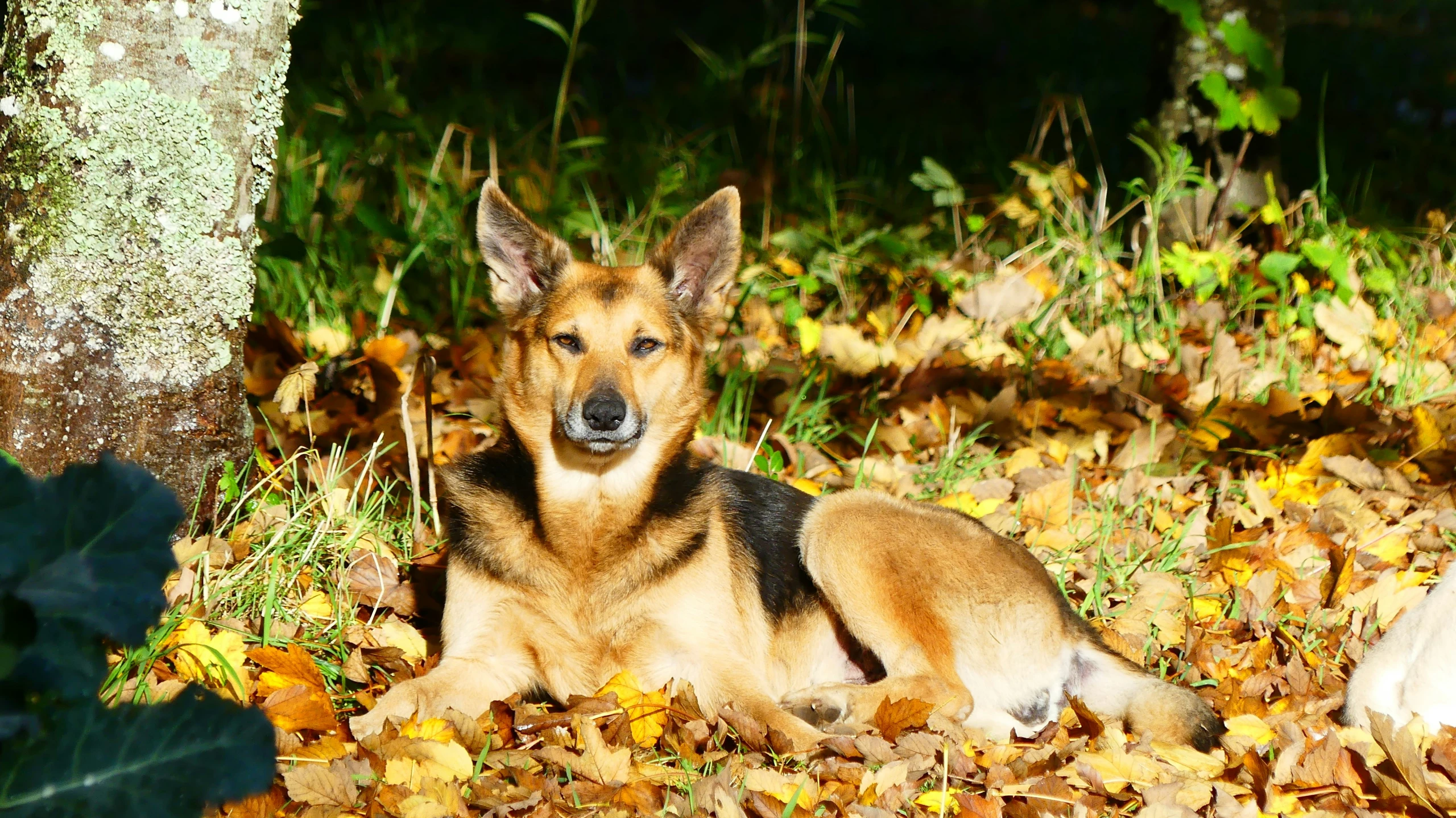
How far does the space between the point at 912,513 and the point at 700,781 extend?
54.2 inches

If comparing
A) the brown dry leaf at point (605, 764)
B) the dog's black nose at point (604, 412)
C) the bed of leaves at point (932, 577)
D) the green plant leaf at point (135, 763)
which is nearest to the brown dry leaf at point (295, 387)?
the bed of leaves at point (932, 577)

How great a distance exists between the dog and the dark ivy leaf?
9.40 feet

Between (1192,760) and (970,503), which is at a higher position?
(1192,760)

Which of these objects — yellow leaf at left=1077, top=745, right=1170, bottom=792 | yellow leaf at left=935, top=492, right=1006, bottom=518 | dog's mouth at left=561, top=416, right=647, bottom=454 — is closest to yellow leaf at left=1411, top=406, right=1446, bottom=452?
yellow leaf at left=935, top=492, right=1006, bottom=518

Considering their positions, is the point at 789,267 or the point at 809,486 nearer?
the point at 809,486

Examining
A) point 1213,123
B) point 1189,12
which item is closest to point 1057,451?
point 1213,123

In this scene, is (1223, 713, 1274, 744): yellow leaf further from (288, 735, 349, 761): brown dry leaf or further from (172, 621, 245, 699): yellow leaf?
(172, 621, 245, 699): yellow leaf

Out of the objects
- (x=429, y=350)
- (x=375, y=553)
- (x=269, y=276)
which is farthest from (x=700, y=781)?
(x=269, y=276)

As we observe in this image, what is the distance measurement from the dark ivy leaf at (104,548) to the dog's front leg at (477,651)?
1588 mm

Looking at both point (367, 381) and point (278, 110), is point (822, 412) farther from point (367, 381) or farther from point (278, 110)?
point (278, 110)

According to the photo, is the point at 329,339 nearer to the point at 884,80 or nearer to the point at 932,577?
the point at 932,577

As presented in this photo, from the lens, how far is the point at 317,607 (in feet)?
12.3

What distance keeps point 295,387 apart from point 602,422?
1361 millimetres

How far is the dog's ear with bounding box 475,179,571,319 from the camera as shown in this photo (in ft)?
12.3
